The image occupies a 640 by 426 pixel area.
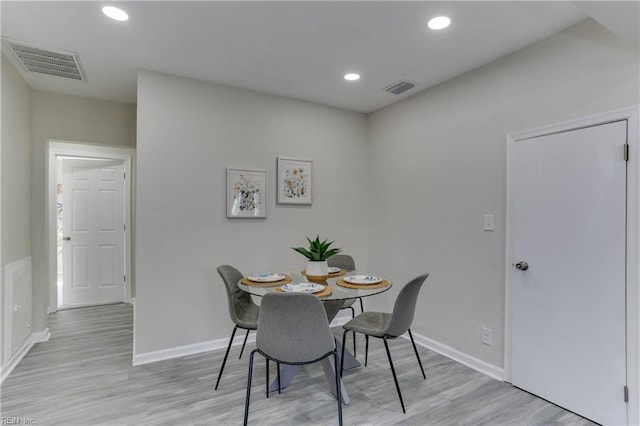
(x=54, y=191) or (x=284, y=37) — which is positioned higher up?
(x=284, y=37)

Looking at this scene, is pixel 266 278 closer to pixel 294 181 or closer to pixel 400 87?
pixel 294 181

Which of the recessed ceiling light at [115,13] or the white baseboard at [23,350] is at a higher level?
the recessed ceiling light at [115,13]

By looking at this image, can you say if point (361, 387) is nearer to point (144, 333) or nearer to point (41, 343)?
point (144, 333)

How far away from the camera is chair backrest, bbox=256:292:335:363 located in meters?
1.73

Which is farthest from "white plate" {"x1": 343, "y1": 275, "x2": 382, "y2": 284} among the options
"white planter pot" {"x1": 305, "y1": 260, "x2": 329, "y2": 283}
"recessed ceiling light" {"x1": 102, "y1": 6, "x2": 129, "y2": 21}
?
"recessed ceiling light" {"x1": 102, "y1": 6, "x2": 129, "y2": 21}

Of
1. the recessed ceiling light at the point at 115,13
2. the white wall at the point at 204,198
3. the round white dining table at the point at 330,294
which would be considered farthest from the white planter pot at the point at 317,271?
the recessed ceiling light at the point at 115,13

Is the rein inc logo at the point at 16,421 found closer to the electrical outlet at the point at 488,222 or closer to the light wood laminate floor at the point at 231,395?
the light wood laminate floor at the point at 231,395

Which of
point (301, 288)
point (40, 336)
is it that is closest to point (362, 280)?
point (301, 288)

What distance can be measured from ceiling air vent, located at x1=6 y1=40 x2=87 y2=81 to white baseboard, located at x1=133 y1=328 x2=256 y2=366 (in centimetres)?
250

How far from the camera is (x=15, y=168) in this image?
2.80m

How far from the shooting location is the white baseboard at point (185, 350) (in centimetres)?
281

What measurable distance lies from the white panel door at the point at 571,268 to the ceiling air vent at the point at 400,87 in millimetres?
1152

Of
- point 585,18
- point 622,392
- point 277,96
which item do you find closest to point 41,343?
point 277,96

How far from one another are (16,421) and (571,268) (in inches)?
142
